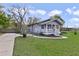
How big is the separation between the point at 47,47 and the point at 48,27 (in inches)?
8.5

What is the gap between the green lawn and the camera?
13.0 feet

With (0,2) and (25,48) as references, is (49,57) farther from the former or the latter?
(0,2)

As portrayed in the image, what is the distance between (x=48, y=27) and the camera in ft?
13.1

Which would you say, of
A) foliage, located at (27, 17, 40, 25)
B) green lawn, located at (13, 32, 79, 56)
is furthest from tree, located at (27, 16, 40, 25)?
green lawn, located at (13, 32, 79, 56)

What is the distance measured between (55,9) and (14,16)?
454 mm

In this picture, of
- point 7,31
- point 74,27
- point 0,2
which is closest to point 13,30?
point 7,31

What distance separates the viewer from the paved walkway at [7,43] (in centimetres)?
396

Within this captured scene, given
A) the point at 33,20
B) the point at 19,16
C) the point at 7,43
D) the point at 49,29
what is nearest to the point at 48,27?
the point at 49,29

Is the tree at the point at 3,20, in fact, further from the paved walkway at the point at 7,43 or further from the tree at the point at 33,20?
the tree at the point at 33,20

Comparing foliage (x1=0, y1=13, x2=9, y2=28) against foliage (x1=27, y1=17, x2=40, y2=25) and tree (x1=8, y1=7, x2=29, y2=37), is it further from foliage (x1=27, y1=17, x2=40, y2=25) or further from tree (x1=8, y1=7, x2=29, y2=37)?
foliage (x1=27, y1=17, x2=40, y2=25)

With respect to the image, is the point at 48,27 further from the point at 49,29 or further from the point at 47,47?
the point at 47,47

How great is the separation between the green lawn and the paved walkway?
0.06 metres

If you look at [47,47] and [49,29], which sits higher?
[49,29]

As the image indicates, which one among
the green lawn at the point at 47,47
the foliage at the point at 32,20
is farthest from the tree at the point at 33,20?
the green lawn at the point at 47,47
